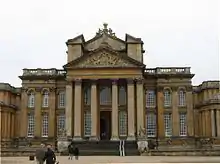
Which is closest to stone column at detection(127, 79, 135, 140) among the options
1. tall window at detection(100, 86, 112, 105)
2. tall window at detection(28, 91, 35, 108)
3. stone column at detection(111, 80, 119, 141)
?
stone column at detection(111, 80, 119, 141)

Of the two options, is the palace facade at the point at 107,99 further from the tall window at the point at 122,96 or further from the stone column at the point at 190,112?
the stone column at the point at 190,112

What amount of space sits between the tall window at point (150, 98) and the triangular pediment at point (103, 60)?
5700 millimetres

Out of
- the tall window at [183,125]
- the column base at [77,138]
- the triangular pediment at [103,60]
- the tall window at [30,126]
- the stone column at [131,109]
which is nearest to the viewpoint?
the column base at [77,138]

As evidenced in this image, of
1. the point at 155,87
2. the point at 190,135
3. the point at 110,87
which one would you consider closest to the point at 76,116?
the point at 110,87

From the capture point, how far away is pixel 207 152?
38.9 meters

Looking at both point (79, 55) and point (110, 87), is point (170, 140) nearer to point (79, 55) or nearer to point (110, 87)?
point (110, 87)

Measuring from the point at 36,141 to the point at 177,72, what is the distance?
20530mm

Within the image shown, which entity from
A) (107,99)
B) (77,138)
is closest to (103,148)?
(77,138)

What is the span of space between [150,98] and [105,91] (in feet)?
20.1

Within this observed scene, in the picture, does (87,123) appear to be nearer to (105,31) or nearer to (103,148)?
(103,148)

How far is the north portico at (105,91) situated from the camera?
50.1m

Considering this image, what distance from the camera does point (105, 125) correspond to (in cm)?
5494

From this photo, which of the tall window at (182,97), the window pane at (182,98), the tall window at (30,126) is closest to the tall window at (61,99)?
the tall window at (30,126)

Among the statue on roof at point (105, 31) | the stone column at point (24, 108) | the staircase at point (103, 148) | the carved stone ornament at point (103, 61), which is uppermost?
the statue on roof at point (105, 31)
